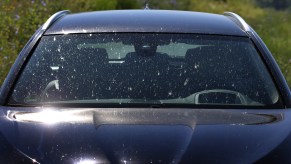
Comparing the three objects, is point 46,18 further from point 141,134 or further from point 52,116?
point 141,134

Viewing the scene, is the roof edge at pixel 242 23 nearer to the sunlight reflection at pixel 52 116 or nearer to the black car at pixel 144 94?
the black car at pixel 144 94

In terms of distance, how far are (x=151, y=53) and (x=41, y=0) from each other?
704 cm

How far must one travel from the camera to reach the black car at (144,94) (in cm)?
370

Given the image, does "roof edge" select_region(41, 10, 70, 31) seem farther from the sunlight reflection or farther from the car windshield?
the sunlight reflection

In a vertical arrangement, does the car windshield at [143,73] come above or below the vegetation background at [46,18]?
below

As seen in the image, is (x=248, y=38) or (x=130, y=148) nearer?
(x=130, y=148)

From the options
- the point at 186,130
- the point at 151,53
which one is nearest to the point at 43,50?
the point at 151,53

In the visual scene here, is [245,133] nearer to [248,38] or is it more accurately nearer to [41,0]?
[248,38]

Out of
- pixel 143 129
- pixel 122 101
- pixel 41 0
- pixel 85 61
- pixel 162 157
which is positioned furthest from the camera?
pixel 41 0

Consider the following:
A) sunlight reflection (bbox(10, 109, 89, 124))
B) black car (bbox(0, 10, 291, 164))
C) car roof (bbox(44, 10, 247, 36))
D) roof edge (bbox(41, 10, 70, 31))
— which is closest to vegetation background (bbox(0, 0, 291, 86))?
roof edge (bbox(41, 10, 70, 31))

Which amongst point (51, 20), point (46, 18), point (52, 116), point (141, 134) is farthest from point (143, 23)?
point (46, 18)

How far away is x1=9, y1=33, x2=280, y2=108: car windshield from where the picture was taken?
14.7 feet

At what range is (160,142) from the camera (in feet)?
12.3

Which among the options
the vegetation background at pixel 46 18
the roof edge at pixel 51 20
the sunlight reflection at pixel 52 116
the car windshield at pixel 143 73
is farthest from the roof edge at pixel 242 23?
the vegetation background at pixel 46 18
